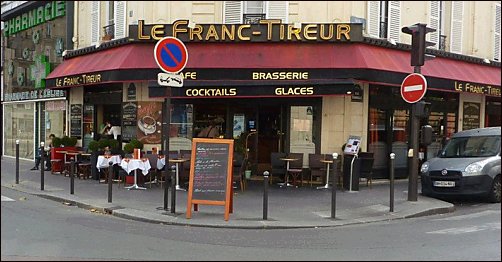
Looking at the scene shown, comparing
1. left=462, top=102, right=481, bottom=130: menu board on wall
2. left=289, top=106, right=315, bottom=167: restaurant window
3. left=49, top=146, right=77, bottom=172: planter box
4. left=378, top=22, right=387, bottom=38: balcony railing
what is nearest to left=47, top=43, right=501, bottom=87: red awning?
left=378, top=22, right=387, bottom=38: balcony railing

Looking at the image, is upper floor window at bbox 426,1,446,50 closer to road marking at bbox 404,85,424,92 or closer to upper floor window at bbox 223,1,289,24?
upper floor window at bbox 223,1,289,24

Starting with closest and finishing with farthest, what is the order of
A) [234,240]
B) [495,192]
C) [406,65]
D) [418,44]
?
[234,240]
[418,44]
[495,192]
[406,65]

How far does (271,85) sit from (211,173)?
4.19m

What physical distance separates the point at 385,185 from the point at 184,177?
18.9 ft

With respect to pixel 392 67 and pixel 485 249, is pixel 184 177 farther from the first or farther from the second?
pixel 485 249

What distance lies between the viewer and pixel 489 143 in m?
12.1

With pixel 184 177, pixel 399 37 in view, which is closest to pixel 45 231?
pixel 184 177

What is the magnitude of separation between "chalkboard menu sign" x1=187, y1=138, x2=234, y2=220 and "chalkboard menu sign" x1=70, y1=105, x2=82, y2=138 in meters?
9.27

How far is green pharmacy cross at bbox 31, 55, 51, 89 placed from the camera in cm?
1930

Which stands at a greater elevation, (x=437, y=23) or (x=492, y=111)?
(x=437, y=23)

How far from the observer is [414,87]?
11.1 m

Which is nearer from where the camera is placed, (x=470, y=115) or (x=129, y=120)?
(x=129, y=120)

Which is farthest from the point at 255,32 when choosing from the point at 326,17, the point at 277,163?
the point at 277,163

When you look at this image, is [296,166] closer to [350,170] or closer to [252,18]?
[350,170]
